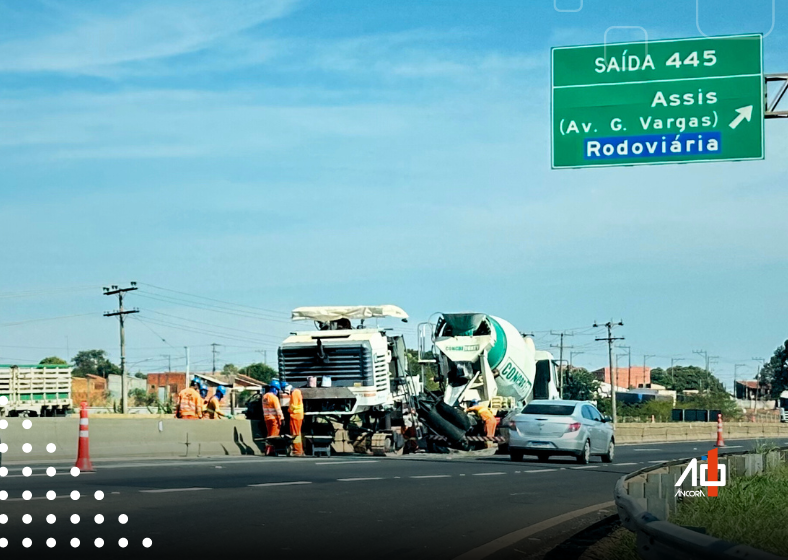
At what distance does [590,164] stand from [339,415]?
10123 mm

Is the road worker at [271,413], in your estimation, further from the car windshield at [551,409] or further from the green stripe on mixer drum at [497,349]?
the green stripe on mixer drum at [497,349]

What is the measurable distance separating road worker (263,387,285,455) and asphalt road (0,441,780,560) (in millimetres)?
5509

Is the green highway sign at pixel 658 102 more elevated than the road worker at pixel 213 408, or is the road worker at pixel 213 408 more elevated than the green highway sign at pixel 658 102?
the green highway sign at pixel 658 102

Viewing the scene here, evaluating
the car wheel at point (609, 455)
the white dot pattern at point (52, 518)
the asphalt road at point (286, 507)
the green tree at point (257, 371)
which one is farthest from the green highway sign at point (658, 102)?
the green tree at point (257, 371)

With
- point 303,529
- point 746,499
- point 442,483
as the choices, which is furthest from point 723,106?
point 303,529

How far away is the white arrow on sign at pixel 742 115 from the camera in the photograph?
2123cm

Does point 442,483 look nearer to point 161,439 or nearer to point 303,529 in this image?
point 303,529

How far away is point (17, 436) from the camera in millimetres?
22891

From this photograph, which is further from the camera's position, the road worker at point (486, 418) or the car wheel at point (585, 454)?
the road worker at point (486, 418)

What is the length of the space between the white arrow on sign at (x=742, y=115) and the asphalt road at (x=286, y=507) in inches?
257

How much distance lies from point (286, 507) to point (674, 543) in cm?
753

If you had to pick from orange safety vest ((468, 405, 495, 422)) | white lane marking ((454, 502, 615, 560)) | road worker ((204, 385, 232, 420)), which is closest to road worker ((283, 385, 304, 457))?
road worker ((204, 385, 232, 420))

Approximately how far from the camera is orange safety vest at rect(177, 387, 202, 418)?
97.5 feet

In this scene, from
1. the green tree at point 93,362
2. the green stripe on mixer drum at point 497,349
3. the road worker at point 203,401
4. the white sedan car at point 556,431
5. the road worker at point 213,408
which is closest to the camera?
the white sedan car at point 556,431
